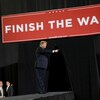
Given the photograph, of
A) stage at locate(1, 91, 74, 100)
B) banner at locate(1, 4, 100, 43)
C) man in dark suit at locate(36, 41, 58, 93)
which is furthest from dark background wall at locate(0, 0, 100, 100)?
man in dark suit at locate(36, 41, 58, 93)

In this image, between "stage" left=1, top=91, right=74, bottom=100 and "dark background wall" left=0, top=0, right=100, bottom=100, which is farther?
"dark background wall" left=0, top=0, right=100, bottom=100

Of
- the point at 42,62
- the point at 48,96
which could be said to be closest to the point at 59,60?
the point at 42,62

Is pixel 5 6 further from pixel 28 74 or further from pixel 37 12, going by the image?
pixel 28 74

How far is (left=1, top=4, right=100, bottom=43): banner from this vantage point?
26.3ft

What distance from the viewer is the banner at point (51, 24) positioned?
8023 millimetres

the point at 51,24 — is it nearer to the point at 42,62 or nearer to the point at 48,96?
A: the point at 42,62

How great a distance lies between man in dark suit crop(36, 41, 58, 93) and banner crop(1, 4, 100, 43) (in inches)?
70.3

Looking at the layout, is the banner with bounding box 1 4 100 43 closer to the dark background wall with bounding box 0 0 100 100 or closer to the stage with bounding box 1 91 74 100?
the dark background wall with bounding box 0 0 100 100

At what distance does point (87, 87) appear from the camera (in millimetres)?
7984

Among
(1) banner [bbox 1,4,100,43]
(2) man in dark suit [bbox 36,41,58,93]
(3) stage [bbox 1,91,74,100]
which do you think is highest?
(1) banner [bbox 1,4,100,43]

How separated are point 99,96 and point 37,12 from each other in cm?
231

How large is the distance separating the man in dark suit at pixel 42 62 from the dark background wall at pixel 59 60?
1.59 m

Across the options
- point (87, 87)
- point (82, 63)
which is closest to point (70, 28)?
point (82, 63)

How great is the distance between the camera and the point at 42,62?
6.43 meters
